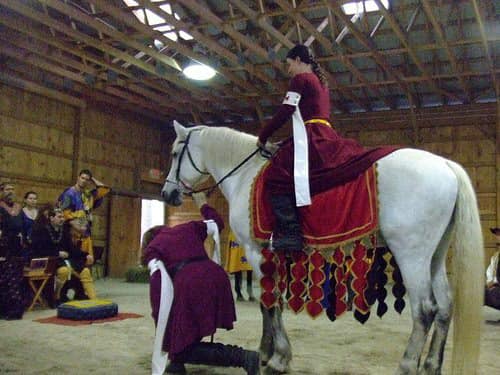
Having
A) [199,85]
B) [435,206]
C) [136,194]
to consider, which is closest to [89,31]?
[199,85]

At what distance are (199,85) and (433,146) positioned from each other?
5.30 m

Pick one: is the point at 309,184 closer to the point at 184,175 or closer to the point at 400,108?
the point at 184,175

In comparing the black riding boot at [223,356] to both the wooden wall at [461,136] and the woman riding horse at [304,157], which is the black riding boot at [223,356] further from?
the wooden wall at [461,136]

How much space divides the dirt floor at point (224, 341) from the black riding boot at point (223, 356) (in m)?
0.37

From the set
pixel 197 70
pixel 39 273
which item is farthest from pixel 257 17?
pixel 39 273

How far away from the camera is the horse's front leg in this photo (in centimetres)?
329

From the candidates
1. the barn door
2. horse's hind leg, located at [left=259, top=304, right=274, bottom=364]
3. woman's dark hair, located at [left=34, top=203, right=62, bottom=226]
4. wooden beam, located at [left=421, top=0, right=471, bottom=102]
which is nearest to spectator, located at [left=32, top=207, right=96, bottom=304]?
woman's dark hair, located at [left=34, top=203, right=62, bottom=226]

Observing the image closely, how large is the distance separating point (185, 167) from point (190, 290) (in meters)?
1.18

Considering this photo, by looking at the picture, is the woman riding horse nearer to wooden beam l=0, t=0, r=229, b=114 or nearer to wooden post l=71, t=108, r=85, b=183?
wooden beam l=0, t=0, r=229, b=114

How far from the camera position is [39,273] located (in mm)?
6082

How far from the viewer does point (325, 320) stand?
5742mm

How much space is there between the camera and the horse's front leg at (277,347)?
3.29m

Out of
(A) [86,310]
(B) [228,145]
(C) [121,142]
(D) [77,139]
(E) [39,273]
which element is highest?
(C) [121,142]

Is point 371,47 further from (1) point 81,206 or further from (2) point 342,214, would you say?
(2) point 342,214
